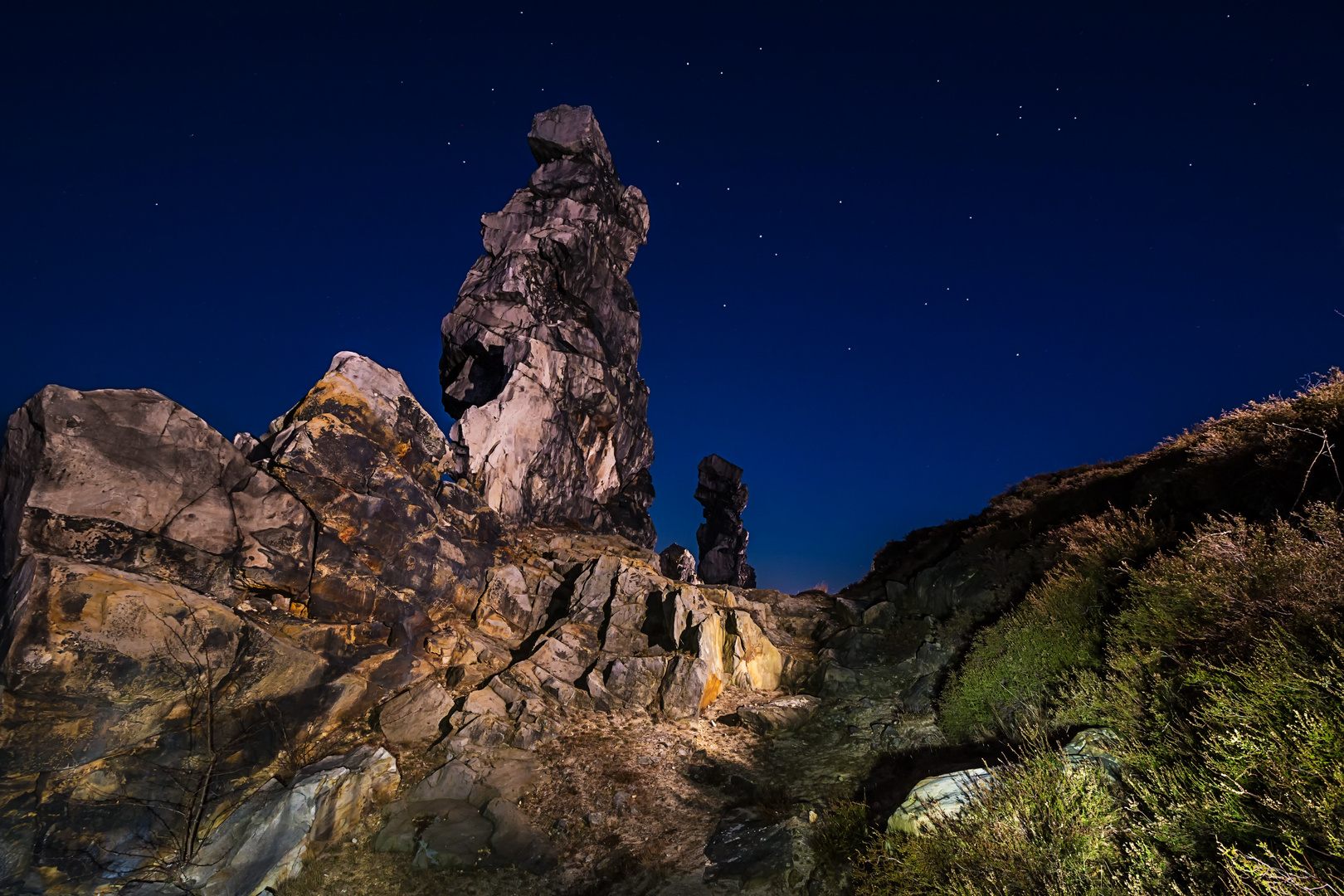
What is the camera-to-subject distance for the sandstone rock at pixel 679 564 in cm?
4488

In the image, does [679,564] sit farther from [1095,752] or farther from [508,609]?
[1095,752]

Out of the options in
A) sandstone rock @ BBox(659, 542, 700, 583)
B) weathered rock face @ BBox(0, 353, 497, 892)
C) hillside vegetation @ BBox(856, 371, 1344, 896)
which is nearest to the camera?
hillside vegetation @ BBox(856, 371, 1344, 896)

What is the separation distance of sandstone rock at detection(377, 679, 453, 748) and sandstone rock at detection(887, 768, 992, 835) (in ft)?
34.5

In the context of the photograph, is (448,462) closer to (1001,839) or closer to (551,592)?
(551,592)

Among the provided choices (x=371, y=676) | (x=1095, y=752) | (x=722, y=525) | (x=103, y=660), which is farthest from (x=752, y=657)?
(x=722, y=525)

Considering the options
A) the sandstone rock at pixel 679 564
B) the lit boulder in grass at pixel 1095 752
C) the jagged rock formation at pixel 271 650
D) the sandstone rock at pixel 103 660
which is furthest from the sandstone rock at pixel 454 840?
the sandstone rock at pixel 679 564

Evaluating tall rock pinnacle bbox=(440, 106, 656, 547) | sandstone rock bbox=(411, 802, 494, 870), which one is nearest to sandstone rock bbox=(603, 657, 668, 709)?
sandstone rock bbox=(411, 802, 494, 870)

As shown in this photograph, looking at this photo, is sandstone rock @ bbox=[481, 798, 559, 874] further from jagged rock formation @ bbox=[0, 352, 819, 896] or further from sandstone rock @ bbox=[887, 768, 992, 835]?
sandstone rock @ bbox=[887, 768, 992, 835]

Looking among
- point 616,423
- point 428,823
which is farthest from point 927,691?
point 616,423

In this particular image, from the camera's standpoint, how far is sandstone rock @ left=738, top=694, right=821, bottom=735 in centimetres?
1387

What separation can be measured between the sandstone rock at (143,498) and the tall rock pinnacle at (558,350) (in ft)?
41.9

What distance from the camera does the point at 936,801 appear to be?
23.2 feet

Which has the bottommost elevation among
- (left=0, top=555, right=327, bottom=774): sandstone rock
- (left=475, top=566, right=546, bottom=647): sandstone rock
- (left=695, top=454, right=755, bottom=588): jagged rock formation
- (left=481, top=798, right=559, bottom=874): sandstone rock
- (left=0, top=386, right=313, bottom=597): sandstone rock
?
(left=481, top=798, right=559, bottom=874): sandstone rock

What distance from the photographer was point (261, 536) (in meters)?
12.9
